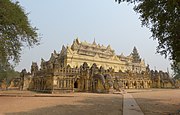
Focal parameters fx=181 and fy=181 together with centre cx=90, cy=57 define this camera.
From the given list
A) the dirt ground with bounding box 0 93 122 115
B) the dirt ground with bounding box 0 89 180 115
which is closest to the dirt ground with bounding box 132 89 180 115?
the dirt ground with bounding box 0 89 180 115

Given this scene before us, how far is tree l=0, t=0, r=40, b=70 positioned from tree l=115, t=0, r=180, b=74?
10505 millimetres

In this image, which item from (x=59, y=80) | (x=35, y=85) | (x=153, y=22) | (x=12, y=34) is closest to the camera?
(x=153, y=22)

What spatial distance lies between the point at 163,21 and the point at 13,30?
45.3 ft

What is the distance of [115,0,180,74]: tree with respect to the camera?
33.4 feet

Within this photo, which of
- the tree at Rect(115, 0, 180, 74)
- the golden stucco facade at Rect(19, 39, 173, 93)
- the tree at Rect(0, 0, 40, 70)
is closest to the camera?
the tree at Rect(115, 0, 180, 74)

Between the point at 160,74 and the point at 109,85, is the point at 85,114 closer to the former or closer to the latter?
the point at 109,85

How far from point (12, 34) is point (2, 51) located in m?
2.13

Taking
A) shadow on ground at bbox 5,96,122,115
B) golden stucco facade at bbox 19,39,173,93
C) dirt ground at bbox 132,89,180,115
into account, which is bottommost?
dirt ground at bbox 132,89,180,115

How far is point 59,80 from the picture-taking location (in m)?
32.8

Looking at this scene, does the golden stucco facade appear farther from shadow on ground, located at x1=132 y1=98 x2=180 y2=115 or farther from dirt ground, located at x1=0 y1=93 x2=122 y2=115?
shadow on ground, located at x1=132 y1=98 x2=180 y2=115

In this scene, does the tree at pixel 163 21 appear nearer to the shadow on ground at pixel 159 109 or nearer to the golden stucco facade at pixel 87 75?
the shadow on ground at pixel 159 109

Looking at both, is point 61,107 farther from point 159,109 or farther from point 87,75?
point 87,75

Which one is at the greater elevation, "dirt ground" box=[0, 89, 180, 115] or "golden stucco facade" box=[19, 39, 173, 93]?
"golden stucco facade" box=[19, 39, 173, 93]

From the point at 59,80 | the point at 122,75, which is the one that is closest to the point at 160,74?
the point at 122,75
